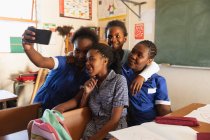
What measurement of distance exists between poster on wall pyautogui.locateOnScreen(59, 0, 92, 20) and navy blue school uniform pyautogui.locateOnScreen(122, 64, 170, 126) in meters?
2.48

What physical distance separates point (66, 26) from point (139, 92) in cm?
242

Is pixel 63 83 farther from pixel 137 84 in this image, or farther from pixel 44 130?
pixel 44 130

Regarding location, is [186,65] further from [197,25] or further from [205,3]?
[205,3]

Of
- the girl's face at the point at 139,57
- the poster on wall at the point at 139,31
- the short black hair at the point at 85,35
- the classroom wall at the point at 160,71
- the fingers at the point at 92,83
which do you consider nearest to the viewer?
the fingers at the point at 92,83

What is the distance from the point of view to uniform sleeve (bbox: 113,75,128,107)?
1.25 metres

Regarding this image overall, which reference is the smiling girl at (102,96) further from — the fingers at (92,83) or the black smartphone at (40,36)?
the black smartphone at (40,36)

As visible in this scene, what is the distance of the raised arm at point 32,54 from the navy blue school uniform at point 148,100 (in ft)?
2.00

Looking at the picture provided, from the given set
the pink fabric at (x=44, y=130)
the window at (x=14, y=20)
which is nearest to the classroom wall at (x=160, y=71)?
the window at (x=14, y=20)

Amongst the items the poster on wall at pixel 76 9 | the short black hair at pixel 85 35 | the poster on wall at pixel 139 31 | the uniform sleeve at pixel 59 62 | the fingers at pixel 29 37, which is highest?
the poster on wall at pixel 76 9

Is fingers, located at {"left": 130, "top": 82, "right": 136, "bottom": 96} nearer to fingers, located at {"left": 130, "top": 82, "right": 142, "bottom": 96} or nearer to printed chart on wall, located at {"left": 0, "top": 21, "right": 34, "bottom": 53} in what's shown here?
fingers, located at {"left": 130, "top": 82, "right": 142, "bottom": 96}

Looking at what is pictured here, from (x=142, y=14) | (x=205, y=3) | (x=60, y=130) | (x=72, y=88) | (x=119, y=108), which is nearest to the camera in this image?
(x=60, y=130)

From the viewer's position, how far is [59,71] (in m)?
1.54

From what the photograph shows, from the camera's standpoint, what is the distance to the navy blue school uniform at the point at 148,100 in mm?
1415

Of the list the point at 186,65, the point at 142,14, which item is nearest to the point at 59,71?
the point at 186,65
